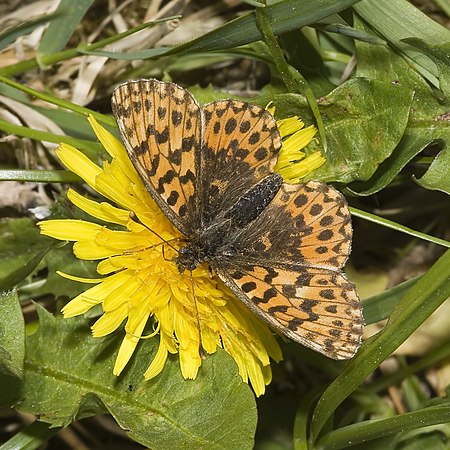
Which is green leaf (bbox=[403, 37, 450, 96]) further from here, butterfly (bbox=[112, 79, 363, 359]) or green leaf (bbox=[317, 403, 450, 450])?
green leaf (bbox=[317, 403, 450, 450])

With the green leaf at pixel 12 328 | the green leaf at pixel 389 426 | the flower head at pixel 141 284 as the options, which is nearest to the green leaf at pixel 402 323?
the green leaf at pixel 389 426

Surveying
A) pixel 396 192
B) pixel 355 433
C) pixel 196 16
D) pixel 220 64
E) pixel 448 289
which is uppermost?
pixel 196 16

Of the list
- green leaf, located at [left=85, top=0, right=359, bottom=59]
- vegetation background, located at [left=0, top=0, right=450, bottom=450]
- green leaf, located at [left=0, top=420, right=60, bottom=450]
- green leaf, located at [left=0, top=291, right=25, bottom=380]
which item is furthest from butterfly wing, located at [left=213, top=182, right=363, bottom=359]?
green leaf, located at [left=0, top=420, right=60, bottom=450]

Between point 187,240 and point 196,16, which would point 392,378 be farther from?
point 196,16

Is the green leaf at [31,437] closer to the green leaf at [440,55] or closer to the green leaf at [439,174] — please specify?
the green leaf at [439,174]

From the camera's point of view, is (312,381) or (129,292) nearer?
(129,292)

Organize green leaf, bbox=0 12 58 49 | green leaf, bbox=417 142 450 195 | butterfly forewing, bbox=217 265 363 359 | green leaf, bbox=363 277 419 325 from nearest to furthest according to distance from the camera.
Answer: butterfly forewing, bbox=217 265 363 359, green leaf, bbox=417 142 450 195, green leaf, bbox=363 277 419 325, green leaf, bbox=0 12 58 49

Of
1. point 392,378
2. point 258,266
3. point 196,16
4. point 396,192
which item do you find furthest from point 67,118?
point 392,378

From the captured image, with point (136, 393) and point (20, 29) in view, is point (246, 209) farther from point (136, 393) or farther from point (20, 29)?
point (20, 29)
